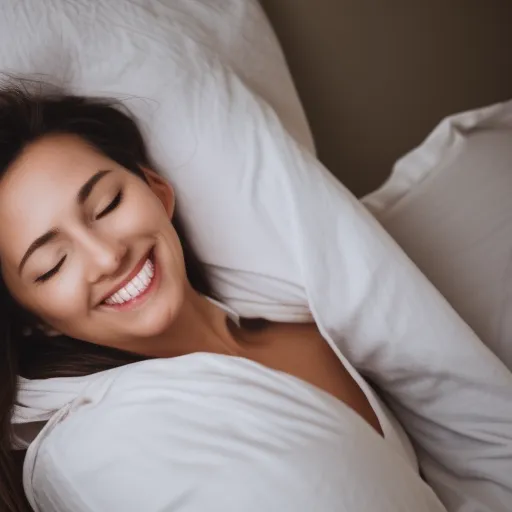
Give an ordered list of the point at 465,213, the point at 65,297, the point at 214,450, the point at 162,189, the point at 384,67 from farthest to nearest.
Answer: the point at 384,67
the point at 465,213
the point at 162,189
the point at 65,297
the point at 214,450

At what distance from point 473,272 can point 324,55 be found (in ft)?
1.68

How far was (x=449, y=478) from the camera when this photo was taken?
0.87 metres

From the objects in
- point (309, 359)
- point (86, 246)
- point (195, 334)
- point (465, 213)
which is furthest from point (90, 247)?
point (465, 213)

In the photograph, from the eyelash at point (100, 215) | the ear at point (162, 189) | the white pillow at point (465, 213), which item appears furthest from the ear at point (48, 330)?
the white pillow at point (465, 213)

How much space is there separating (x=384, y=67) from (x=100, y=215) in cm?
74

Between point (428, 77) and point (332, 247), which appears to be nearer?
point (332, 247)

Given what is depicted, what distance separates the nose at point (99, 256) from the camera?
2.36 ft

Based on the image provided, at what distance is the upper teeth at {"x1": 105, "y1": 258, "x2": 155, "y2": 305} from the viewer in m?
0.76

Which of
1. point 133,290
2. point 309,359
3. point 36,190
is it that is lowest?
point 309,359

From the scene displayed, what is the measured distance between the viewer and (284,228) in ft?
2.94

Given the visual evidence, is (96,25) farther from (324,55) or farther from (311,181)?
(324,55)

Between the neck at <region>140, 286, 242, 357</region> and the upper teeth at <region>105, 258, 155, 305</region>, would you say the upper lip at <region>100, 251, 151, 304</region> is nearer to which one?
the upper teeth at <region>105, 258, 155, 305</region>

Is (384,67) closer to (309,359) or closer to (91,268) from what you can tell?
(309,359)

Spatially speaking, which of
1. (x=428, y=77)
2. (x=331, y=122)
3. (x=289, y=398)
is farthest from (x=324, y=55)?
(x=289, y=398)
